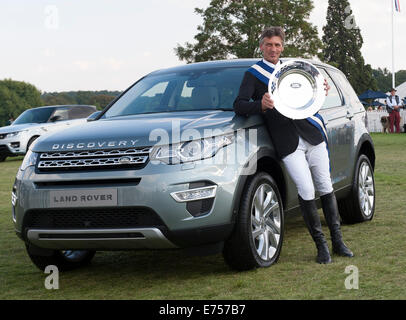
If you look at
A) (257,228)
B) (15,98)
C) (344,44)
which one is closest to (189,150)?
(257,228)

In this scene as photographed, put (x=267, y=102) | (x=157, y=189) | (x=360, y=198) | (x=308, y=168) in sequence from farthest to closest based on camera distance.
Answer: (x=360, y=198) → (x=308, y=168) → (x=267, y=102) → (x=157, y=189)

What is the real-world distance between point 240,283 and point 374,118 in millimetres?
31201

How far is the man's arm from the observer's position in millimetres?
4719

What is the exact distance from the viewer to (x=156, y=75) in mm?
6172

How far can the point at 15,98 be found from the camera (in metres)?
133

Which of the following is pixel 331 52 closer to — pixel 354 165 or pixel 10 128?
pixel 10 128

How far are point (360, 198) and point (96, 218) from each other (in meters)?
3.43

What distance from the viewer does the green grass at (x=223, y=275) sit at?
13.9 ft

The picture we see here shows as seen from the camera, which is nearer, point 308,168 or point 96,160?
point 96,160

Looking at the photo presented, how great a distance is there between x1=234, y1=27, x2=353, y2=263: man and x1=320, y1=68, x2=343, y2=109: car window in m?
1.15

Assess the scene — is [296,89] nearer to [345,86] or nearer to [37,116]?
[345,86]

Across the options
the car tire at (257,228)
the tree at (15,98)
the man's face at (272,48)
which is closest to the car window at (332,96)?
the man's face at (272,48)

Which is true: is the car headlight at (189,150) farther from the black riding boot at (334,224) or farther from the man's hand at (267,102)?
the black riding boot at (334,224)

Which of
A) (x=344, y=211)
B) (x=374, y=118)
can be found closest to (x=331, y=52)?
(x=374, y=118)
